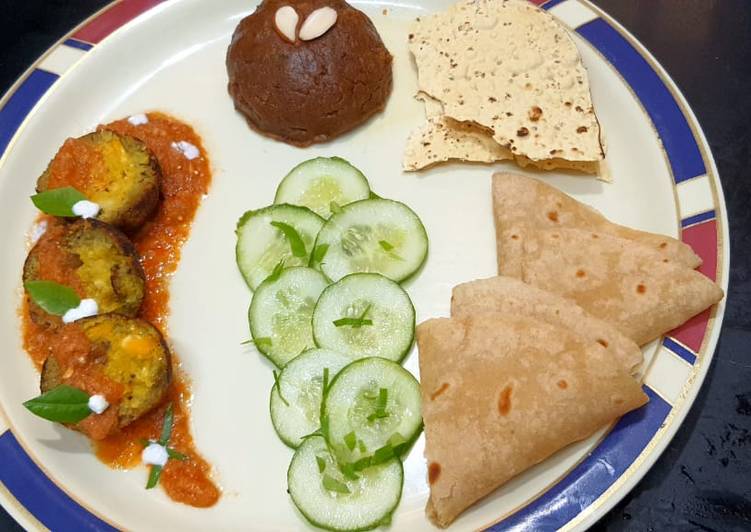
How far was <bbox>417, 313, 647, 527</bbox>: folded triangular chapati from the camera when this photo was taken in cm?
265

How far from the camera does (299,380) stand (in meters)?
2.95

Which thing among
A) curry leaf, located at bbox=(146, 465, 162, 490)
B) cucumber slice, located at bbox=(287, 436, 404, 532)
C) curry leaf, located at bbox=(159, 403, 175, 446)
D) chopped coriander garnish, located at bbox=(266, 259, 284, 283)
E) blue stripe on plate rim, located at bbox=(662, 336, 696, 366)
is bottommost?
curry leaf, located at bbox=(146, 465, 162, 490)

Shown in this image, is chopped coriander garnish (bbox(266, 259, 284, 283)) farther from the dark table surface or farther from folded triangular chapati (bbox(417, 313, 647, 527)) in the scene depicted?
the dark table surface

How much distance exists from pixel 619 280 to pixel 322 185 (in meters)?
1.55

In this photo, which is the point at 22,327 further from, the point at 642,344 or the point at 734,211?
the point at 734,211

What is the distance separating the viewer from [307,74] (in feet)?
12.0

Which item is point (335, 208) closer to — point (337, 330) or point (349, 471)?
point (337, 330)

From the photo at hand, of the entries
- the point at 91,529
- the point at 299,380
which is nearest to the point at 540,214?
the point at 299,380

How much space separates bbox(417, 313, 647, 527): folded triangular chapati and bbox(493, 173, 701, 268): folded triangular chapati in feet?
1.74

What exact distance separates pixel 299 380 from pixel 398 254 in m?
0.82

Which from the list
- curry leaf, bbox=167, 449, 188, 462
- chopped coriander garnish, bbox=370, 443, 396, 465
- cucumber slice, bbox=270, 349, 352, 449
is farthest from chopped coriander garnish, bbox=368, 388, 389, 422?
curry leaf, bbox=167, 449, 188, 462

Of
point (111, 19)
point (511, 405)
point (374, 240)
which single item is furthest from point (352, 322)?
point (111, 19)

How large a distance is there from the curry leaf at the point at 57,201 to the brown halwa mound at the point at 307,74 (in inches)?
43.6

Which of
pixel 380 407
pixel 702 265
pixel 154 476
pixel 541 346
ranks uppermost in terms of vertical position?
pixel 702 265
